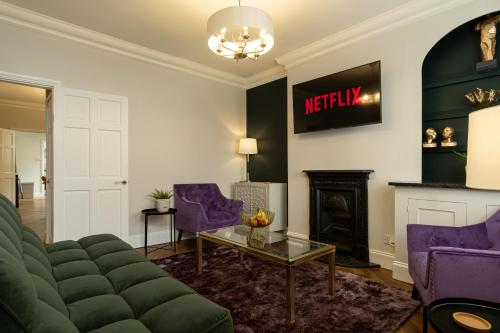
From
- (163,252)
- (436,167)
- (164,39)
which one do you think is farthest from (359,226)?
(164,39)

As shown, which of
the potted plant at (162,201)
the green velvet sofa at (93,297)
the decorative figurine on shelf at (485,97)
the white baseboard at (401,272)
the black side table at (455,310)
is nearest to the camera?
the green velvet sofa at (93,297)

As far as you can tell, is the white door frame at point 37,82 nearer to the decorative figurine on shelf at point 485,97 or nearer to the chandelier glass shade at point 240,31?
the chandelier glass shade at point 240,31

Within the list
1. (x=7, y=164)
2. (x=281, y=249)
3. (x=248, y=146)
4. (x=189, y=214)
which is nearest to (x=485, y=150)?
(x=281, y=249)

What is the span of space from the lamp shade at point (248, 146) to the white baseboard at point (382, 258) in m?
2.37

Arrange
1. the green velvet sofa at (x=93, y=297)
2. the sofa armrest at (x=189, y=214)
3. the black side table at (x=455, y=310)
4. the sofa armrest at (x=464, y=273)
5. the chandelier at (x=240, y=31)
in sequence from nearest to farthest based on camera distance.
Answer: the green velvet sofa at (x=93, y=297), the black side table at (x=455, y=310), the sofa armrest at (x=464, y=273), the chandelier at (x=240, y=31), the sofa armrest at (x=189, y=214)

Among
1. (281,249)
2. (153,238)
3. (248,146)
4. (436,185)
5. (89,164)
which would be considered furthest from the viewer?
(248,146)

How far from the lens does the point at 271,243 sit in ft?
8.00

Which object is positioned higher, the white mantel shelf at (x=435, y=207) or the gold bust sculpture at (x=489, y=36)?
the gold bust sculpture at (x=489, y=36)

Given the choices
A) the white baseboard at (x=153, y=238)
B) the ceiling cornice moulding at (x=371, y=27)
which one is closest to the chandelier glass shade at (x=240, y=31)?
the ceiling cornice moulding at (x=371, y=27)

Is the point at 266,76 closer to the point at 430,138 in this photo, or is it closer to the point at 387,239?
the point at 430,138

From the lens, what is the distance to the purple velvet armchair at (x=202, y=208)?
362cm

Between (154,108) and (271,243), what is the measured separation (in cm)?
273

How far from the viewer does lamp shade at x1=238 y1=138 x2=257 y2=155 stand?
4.73 meters

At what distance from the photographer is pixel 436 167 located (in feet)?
9.86
